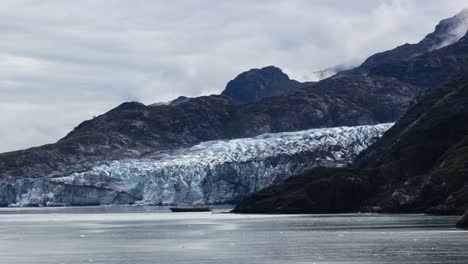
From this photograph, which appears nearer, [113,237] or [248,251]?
[248,251]

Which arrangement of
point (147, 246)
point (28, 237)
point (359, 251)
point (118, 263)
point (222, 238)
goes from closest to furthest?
point (118, 263) < point (359, 251) < point (147, 246) < point (222, 238) < point (28, 237)

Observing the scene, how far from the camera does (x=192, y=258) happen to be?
107 metres

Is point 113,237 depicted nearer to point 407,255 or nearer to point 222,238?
point 222,238

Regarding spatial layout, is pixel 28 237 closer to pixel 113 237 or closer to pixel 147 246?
pixel 113 237

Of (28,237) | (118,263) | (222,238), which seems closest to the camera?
(118,263)

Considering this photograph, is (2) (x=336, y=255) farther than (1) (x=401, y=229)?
No

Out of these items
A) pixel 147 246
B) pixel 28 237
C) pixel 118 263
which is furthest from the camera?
pixel 28 237

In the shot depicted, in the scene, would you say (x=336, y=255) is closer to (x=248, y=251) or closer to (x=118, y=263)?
(x=248, y=251)

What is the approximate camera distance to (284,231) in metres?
166

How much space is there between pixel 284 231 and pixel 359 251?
184 ft

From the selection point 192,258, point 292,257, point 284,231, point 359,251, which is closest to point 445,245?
point 359,251

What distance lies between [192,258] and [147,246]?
965 inches

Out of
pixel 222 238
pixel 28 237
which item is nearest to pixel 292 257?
pixel 222 238

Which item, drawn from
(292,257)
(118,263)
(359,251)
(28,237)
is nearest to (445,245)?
(359,251)
